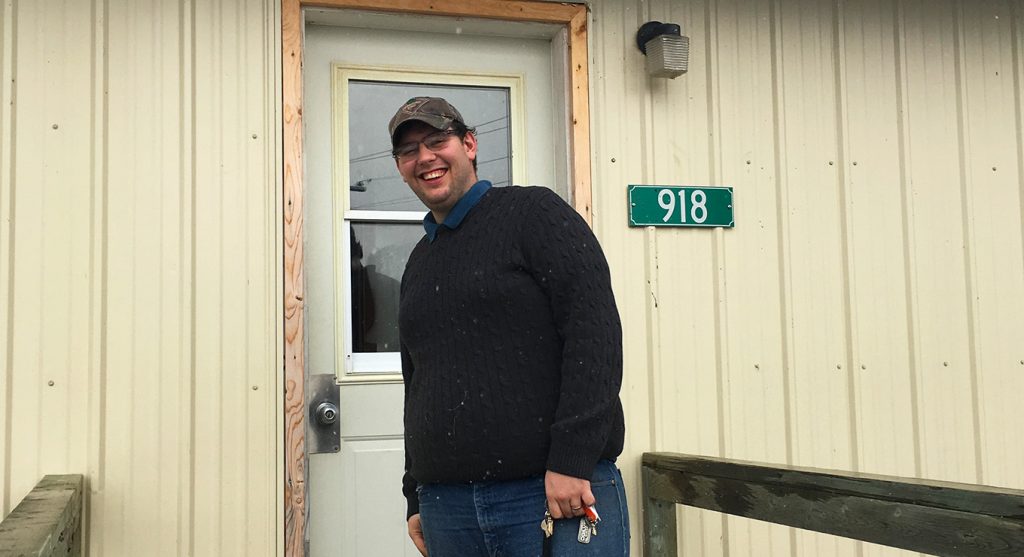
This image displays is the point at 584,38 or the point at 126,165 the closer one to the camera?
the point at 126,165

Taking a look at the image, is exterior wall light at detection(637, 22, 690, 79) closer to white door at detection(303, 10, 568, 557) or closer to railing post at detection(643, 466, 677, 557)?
white door at detection(303, 10, 568, 557)

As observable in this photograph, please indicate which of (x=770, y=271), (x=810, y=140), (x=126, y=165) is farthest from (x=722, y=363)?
(x=126, y=165)

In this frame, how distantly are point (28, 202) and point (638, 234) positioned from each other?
1.89 m

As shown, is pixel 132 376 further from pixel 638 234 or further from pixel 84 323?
pixel 638 234

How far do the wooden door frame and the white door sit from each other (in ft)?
0.20

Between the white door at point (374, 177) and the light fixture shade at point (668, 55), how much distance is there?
310 millimetres

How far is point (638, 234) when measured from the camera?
3449 mm

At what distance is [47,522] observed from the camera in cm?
226

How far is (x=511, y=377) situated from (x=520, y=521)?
280mm

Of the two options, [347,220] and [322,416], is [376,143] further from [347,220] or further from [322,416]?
[322,416]

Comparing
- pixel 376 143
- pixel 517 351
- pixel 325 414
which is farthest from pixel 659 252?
pixel 517 351

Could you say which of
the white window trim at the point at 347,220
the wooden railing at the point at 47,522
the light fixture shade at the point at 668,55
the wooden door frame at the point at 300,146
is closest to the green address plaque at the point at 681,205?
the wooden door frame at the point at 300,146

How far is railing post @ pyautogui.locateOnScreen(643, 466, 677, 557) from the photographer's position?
326 cm

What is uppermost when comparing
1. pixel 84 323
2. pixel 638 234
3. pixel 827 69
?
pixel 827 69
